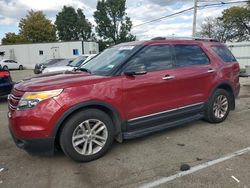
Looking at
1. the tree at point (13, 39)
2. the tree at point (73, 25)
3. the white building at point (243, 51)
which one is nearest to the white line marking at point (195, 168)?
the white building at point (243, 51)

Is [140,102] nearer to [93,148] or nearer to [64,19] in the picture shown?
[93,148]

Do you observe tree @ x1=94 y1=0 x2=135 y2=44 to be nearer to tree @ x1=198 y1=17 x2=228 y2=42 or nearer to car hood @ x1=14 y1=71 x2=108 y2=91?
tree @ x1=198 y1=17 x2=228 y2=42

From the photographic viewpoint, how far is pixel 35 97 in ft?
11.6

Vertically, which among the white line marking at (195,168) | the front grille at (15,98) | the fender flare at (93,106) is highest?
the front grille at (15,98)

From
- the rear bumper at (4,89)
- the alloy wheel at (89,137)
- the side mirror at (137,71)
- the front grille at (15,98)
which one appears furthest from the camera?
the rear bumper at (4,89)

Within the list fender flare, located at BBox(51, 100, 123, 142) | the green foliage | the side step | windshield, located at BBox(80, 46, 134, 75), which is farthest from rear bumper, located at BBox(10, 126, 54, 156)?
the green foliage

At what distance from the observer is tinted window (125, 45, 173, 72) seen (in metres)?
4.30

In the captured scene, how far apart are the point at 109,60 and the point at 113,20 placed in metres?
50.6

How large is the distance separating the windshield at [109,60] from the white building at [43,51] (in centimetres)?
3223

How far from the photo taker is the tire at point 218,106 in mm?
5395

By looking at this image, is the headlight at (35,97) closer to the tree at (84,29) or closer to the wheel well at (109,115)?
the wheel well at (109,115)

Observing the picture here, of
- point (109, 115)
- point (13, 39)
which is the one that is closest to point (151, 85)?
point (109, 115)

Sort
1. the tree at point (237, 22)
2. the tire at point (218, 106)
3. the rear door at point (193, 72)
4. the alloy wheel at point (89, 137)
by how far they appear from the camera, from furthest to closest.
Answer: the tree at point (237, 22) < the tire at point (218, 106) < the rear door at point (193, 72) < the alloy wheel at point (89, 137)

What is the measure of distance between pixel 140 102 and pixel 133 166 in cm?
105
